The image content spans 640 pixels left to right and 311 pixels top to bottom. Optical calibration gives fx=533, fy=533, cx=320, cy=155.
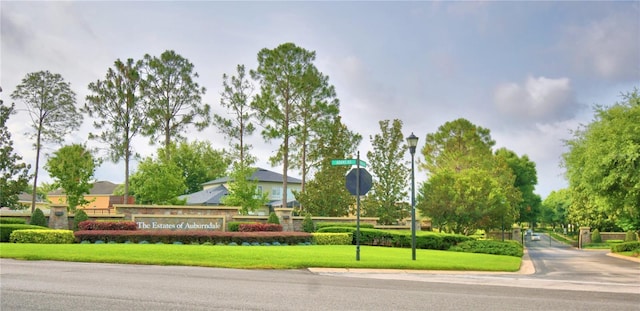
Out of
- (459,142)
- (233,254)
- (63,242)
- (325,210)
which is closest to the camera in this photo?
(233,254)

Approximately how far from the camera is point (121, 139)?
1738 inches

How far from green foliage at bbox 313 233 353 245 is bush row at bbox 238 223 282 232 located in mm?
3069

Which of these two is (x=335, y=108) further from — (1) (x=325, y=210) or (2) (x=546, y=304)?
(2) (x=546, y=304)

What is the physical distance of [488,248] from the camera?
1169 inches

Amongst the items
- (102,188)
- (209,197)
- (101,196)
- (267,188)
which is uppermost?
(102,188)

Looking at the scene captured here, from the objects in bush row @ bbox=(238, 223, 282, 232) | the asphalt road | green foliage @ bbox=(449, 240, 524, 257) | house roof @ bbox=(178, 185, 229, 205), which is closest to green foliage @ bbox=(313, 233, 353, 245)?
bush row @ bbox=(238, 223, 282, 232)

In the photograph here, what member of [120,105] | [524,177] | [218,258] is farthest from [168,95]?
[524,177]

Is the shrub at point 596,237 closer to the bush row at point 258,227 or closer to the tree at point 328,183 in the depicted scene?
the tree at point 328,183

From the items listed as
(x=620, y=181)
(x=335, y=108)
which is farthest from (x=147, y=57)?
(x=620, y=181)

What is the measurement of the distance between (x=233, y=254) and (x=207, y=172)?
64111mm

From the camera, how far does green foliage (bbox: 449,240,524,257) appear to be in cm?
2903

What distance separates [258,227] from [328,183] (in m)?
10.2

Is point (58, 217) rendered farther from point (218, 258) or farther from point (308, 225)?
point (218, 258)

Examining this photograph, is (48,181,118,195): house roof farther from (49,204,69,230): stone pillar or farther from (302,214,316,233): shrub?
(302,214,316,233): shrub
